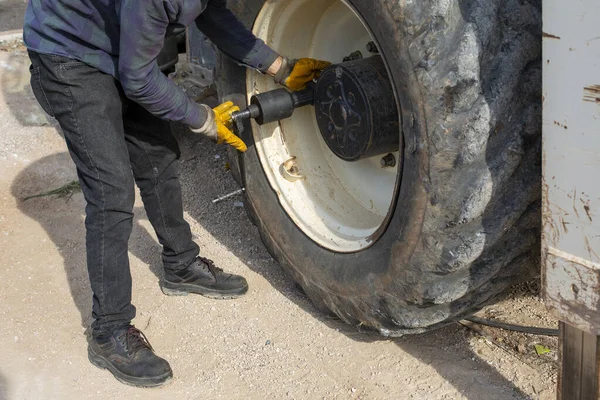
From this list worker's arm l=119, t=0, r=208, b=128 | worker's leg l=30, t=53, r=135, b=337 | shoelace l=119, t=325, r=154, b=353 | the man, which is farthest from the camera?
shoelace l=119, t=325, r=154, b=353

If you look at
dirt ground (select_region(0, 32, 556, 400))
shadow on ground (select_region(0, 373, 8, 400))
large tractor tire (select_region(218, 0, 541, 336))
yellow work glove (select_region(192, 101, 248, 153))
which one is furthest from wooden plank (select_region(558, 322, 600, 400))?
shadow on ground (select_region(0, 373, 8, 400))

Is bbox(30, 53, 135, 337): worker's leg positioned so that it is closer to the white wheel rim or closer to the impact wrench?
the impact wrench

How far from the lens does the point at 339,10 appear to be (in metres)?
2.77

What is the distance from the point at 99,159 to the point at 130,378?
0.84m

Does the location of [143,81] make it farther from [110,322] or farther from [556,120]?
[556,120]

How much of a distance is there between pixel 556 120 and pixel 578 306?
49cm

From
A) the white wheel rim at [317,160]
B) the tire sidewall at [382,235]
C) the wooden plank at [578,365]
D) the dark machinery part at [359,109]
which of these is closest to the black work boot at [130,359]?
the tire sidewall at [382,235]

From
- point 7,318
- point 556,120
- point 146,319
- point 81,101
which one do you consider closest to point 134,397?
point 146,319

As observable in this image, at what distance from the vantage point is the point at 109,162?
2.66 metres

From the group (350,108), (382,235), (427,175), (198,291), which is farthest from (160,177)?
(427,175)

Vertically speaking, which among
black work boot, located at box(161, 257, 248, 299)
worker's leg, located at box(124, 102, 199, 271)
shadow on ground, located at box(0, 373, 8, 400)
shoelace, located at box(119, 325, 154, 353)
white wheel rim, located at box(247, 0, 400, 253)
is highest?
white wheel rim, located at box(247, 0, 400, 253)

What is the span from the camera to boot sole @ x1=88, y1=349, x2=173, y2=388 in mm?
2781

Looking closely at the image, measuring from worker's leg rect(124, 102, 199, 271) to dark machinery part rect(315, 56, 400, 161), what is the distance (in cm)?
70

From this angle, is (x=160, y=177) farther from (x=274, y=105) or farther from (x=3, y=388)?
(x=3, y=388)
